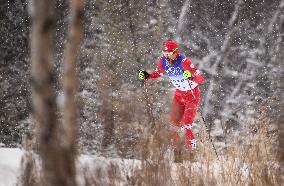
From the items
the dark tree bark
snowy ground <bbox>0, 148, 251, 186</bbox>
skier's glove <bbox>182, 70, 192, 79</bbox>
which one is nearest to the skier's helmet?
skier's glove <bbox>182, 70, 192, 79</bbox>

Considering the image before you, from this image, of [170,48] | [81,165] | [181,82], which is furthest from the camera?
[181,82]

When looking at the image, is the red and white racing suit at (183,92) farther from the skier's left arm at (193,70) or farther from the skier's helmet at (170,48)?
the skier's helmet at (170,48)

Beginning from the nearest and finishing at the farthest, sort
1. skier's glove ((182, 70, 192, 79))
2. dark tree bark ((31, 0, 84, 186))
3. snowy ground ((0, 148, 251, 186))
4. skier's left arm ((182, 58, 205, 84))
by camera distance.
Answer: dark tree bark ((31, 0, 84, 186))
snowy ground ((0, 148, 251, 186))
skier's glove ((182, 70, 192, 79))
skier's left arm ((182, 58, 205, 84))

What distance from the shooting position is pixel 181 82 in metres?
5.15

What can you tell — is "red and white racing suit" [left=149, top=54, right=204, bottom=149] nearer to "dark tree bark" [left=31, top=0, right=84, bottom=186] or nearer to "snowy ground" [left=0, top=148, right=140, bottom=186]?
"snowy ground" [left=0, top=148, right=140, bottom=186]

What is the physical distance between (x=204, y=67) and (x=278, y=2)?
1.15 m

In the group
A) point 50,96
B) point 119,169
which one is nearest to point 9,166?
point 119,169

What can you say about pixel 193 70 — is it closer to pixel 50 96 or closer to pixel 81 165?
pixel 81 165

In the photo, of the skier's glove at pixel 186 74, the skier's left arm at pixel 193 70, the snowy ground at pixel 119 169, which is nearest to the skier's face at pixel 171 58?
the skier's left arm at pixel 193 70

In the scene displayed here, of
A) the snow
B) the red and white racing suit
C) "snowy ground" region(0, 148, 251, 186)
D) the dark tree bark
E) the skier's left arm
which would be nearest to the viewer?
the dark tree bark

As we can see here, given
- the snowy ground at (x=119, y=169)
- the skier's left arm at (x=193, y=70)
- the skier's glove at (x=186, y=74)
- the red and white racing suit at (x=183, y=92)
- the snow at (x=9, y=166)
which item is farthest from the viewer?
the red and white racing suit at (x=183, y=92)

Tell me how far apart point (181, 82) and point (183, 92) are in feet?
0.35

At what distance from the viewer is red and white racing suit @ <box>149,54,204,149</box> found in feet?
16.1

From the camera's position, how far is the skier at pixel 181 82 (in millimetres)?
4824
